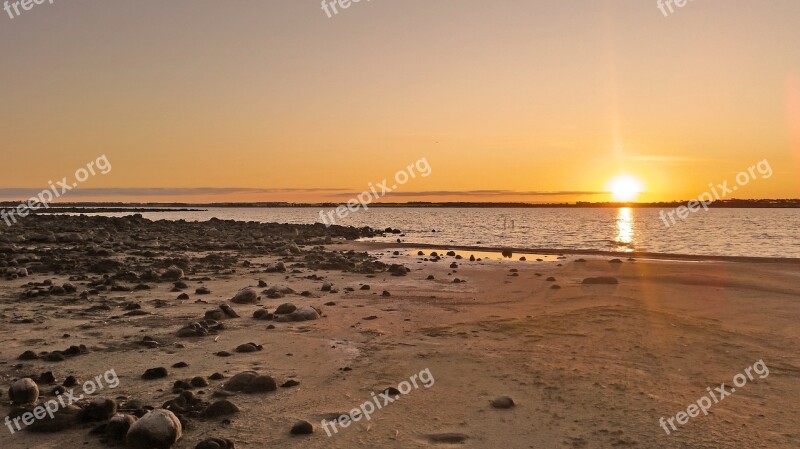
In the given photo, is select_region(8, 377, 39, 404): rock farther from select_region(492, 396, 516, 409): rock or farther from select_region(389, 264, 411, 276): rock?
select_region(389, 264, 411, 276): rock

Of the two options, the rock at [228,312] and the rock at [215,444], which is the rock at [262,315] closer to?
the rock at [228,312]

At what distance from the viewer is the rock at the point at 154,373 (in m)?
7.58

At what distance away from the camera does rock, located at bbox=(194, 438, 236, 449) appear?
5344 millimetres

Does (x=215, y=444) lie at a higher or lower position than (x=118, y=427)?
lower

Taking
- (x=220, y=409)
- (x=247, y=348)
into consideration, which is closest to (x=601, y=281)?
(x=247, y=348)

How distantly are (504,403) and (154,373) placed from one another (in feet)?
15.0

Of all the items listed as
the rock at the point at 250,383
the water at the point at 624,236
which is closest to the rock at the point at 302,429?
the rock at the point at 250,383

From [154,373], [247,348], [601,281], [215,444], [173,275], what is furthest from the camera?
[601,281]

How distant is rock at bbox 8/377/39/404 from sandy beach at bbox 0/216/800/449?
12 centimetres

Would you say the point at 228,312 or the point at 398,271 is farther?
the point at 398,271

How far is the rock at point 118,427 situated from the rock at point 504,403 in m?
3.98

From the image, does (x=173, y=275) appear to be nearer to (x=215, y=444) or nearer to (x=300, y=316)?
(x=300, y=316)

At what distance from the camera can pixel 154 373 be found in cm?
761

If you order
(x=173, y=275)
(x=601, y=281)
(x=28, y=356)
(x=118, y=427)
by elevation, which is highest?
(x=173, y=275)
